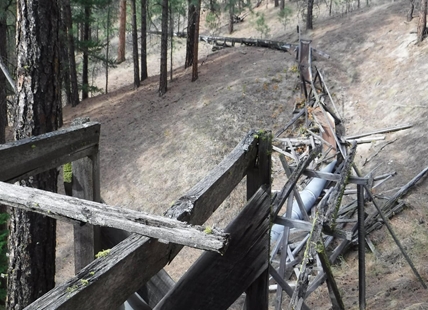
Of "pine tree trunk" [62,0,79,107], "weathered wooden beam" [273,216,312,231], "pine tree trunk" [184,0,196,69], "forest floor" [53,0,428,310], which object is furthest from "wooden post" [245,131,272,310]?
"pine tree trunk" [62,0,79,107]

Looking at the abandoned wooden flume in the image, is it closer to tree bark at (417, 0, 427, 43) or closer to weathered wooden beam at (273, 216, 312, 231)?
weathered wooden beam at (273, 216, 312, 231)

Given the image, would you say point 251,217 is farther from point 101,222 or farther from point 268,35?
point 268,35

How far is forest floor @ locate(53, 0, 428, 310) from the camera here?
902 cm

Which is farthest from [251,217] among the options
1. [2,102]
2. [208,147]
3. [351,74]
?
[351,74]

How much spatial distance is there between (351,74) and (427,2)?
390 cm

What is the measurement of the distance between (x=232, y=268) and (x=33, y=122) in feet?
11.2

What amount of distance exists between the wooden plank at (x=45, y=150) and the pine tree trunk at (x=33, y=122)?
1684 millimetres

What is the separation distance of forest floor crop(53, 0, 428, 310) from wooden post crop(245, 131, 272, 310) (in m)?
4.92

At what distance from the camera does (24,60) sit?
4.99 meters

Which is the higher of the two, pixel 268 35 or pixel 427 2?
pixel 427 2

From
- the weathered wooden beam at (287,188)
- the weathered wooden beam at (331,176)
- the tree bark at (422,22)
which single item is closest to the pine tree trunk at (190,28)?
the tree bark at (422,22)

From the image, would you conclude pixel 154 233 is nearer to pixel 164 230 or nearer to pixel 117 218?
pixel 164 230

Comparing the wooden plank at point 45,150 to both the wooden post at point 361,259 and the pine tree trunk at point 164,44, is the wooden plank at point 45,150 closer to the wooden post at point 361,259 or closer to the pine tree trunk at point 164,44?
the wooden post at point 361,259

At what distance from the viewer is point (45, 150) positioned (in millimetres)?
3199
